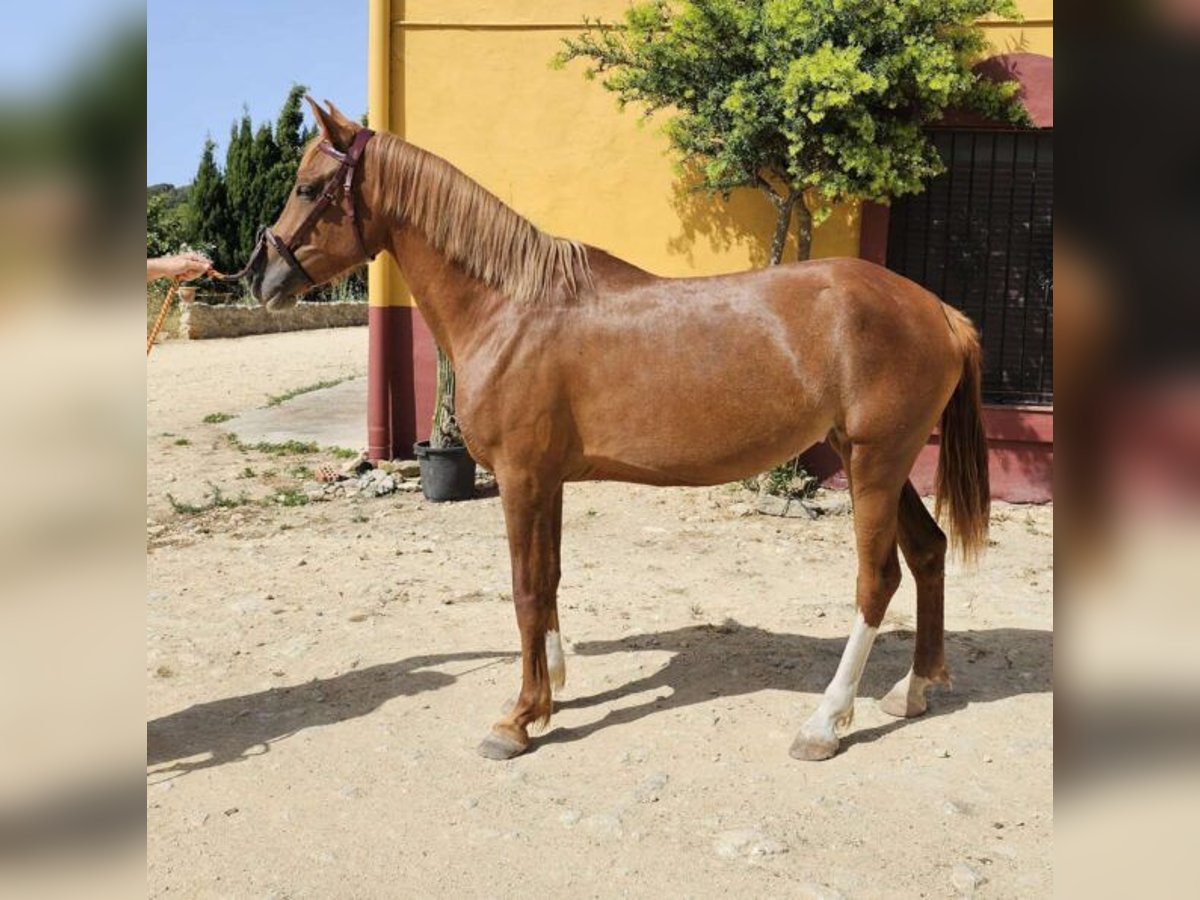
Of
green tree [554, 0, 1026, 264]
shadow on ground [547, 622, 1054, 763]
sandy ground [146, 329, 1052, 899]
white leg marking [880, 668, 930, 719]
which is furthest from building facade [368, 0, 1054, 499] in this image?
white leg marking [880, 668, 930, 719]

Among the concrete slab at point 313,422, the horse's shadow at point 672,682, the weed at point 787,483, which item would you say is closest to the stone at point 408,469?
the concrete slab at point 313,422

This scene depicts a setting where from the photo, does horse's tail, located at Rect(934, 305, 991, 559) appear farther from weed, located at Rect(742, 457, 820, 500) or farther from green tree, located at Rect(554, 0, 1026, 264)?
weed, located at Rect(742, 457, 820, 500)

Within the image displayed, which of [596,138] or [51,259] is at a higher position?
[596,138]

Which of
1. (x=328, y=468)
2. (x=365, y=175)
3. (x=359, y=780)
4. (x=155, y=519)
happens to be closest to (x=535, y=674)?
(x=359, y=780)

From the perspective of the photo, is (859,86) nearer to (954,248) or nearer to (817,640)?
(954,248)

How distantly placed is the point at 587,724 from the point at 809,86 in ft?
14.2

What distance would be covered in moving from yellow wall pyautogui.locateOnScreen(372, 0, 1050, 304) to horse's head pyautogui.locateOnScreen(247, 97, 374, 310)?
436cm

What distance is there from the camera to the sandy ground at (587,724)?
270 centimetres

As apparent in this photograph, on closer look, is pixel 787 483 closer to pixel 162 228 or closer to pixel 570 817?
pixel 570 817

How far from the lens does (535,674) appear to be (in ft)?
11.4

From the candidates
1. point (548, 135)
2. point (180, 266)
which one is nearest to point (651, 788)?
point (180, 266)

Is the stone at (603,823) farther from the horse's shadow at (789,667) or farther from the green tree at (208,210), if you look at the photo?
the green tree at (208,210)

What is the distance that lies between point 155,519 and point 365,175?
4.16 metres

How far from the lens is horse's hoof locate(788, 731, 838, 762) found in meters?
3.30
